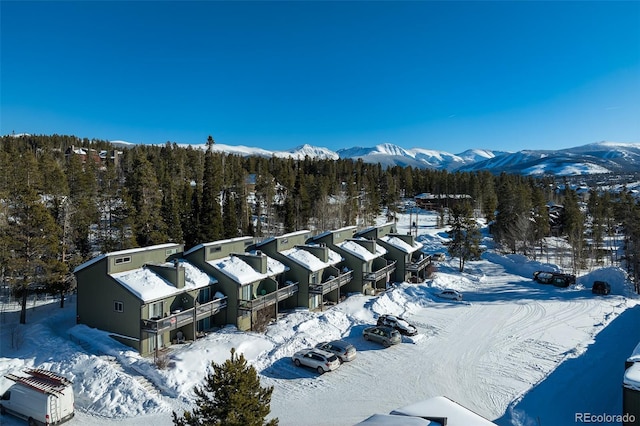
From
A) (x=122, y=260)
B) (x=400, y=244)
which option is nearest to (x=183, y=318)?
(x=122, y=260)

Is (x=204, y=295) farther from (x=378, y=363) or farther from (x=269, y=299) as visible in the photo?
(x=378, y=363)

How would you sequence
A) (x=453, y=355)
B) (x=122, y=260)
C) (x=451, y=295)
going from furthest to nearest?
(x=451, y=295)
(x=453, y=355)
(x=122, y=260)

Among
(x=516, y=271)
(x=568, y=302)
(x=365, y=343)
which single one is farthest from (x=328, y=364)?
(x=516, y=271)

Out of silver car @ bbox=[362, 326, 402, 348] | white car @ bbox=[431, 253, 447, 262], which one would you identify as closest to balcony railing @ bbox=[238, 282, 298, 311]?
silver car @ bbox=[362, 326, 402, 348]

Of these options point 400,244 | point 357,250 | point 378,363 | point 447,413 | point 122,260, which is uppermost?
point 122,260

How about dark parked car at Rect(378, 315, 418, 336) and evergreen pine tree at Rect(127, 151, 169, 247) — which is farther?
evergreen pine tree at Rect(127, 151, 169, 247)

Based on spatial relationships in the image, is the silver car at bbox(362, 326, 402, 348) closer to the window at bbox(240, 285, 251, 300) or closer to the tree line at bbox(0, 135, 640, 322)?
the window at bbox(240, 285, 251, 300)

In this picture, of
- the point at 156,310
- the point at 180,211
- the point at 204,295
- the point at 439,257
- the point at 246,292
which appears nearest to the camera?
the point at 156,310
